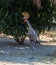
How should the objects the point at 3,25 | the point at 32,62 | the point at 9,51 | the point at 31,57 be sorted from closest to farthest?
the point at 32,62 → the point at 31,57 → the point at 9,51 → the point at 3,25

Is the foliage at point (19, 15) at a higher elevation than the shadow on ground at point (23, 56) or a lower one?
higher

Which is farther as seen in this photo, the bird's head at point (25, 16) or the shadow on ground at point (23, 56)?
the bird's head at point (25, 16)

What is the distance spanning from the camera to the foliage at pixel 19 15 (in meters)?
12.8

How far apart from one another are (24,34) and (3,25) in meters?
0.98

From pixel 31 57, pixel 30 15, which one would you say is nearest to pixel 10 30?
pixel 30 15

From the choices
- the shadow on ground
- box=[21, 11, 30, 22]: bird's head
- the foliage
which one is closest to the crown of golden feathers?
box=[21, 11, 30, 22]: bird's head

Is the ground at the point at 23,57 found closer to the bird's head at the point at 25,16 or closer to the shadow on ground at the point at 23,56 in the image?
the shadow on ground at the point at 23,56

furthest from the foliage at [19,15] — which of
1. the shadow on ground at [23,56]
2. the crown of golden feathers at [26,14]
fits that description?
the shadow on ground at [23,56]

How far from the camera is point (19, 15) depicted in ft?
41.9

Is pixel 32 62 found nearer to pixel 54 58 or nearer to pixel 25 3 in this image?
pixel 54 58

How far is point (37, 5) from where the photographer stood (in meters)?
12.8

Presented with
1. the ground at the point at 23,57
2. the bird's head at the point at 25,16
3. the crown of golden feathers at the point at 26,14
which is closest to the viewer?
the ground at the point at 23,57

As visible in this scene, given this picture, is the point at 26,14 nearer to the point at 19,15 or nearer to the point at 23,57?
the point at 19,15

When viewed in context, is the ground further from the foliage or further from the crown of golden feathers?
the crown of golden feathers
